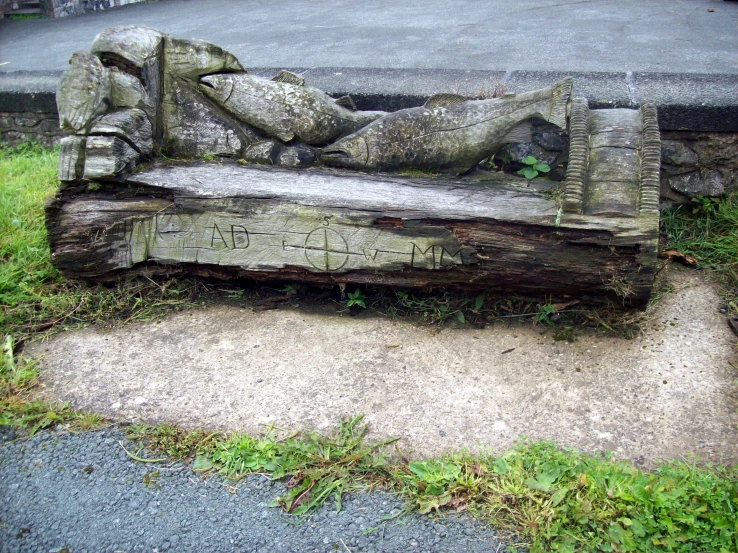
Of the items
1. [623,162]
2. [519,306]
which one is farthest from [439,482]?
[623,162]

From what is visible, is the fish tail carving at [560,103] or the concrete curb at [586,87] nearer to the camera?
the fish tail carving at [560,103]

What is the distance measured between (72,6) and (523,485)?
325 inches

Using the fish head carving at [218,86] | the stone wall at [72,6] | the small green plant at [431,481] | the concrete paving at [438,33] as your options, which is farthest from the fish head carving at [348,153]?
the stone wall at [72,6]

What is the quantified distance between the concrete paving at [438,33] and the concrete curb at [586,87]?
41 cm

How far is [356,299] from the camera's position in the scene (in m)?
3.15

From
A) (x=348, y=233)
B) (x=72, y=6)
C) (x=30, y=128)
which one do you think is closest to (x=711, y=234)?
(x=348, y=233)

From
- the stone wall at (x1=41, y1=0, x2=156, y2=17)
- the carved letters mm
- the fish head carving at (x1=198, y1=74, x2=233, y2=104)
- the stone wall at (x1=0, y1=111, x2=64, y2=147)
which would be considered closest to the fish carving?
the fish head carving at (x1=198, y1=74, x2=233, y2=104)

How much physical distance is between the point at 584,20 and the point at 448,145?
12.2 ft

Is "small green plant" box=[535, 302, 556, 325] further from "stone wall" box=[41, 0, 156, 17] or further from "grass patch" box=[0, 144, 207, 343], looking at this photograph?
"stone wall" box=[41, 0, 156, 17]

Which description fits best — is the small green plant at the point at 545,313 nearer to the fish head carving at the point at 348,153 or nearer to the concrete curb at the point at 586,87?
the fish head carving at the point at 348,153

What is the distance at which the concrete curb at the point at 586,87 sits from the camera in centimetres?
347

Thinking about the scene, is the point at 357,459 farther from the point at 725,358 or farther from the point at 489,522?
the point at 725,358

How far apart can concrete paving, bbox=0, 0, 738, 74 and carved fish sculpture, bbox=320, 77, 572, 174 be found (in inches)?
62.1

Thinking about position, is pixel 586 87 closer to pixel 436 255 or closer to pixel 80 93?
pixel 436 255
